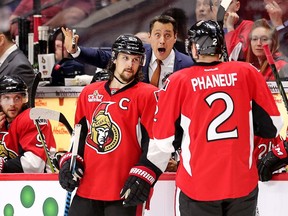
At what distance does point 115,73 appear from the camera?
3.64m

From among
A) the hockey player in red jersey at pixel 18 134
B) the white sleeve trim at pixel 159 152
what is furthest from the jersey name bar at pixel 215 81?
the hockey player in red jersey at pixel 18 134

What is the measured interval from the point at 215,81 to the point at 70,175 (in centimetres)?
80

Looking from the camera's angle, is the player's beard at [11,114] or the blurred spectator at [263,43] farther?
the blurred spectator at [263,43]

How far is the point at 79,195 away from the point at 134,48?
69cm

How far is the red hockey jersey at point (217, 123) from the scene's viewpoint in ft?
10.3

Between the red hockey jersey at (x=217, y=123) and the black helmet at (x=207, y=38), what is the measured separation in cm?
6

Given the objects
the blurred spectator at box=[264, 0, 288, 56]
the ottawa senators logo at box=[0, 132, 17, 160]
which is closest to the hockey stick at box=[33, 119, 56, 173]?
the ottawa senators logo at box=[0, 132, 17, 160]

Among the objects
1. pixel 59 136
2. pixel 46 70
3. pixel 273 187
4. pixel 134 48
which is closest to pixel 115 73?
pixel 134 48

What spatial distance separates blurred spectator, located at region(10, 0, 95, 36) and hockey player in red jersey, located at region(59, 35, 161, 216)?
2379mm

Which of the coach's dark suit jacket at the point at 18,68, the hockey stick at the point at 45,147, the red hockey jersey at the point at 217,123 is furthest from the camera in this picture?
the coach's dark suit jacket at the point at 18,68

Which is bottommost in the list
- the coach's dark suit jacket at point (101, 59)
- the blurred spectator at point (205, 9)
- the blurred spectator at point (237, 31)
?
the coach's dark suit jacket at point (101, 59)

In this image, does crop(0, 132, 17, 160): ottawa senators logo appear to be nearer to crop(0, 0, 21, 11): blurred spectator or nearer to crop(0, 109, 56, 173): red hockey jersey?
crop(0, 109, 56, 173): red hockey jersey

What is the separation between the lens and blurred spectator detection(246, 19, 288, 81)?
5.21 meters

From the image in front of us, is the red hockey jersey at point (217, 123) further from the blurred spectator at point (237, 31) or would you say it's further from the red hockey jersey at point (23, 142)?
the blurred spectator at point (237, 31)
